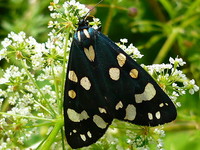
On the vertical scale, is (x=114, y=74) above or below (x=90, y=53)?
below

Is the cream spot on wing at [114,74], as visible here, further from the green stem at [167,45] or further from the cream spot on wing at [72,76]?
the green stem at [167,45]

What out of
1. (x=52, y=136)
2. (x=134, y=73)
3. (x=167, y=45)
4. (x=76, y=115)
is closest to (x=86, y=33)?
(x=134, y=73)

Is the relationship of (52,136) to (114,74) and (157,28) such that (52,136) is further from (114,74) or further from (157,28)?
(157,28)

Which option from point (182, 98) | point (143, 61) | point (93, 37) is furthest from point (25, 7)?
point (93, 37)

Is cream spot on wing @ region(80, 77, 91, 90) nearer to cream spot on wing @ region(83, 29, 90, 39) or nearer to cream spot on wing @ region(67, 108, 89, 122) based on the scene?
cream spot on wing @ region(67, 108, 89, 122)

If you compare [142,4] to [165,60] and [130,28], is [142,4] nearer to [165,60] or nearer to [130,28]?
[130,28]

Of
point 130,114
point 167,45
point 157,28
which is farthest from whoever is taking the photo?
point 157,28
